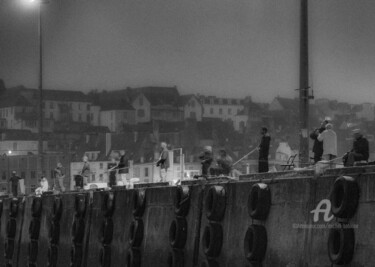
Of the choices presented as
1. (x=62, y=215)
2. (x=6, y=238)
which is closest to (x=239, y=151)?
(x=6, y=238)

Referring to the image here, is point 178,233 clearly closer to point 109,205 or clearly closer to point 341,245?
point 109,205

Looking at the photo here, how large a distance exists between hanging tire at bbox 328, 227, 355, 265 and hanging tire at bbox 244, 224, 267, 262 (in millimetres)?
3179

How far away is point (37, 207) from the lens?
42.7 m

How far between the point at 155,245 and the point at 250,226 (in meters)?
7.08

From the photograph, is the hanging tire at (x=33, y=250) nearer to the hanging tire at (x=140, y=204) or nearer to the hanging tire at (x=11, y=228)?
the hanging tire at (x=11, y=228)

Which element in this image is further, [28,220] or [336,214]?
[28,220]

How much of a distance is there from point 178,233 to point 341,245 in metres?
8.76

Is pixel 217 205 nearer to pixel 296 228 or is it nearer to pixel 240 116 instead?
pixel 296 228

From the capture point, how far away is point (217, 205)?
23344mm

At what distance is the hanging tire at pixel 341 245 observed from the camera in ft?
55.6

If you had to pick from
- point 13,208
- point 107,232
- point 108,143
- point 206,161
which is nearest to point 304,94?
point 206,161

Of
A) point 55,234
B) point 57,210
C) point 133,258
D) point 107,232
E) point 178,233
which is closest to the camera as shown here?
point 178,233

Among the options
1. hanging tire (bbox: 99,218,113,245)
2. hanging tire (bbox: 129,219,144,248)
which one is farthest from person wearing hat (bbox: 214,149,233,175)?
Result: hanging tire (bbox: 99,218,113,245)

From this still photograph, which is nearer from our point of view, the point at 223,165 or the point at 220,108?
the point at 223,165
